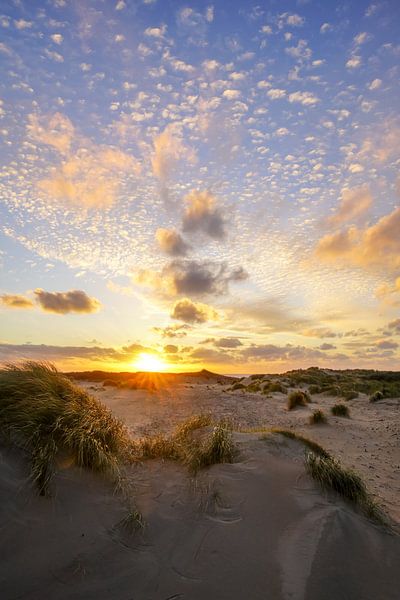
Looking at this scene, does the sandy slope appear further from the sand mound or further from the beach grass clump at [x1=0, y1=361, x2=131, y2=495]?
the beach grass clump at [x1=0, y1=361, x2=131, y2=495]

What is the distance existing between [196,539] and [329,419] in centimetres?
1227

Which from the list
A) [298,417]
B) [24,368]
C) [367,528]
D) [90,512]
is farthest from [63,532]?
[298,417]

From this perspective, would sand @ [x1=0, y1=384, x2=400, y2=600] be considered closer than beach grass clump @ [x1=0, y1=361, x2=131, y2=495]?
Yes

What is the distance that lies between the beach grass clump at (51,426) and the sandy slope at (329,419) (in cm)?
497

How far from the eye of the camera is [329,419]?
15180mm

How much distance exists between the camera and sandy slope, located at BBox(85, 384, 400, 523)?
898cm

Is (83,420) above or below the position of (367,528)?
above

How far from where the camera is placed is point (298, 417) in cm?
1680

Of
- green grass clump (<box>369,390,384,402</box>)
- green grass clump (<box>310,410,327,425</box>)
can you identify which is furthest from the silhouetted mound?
green grass clump (<box>369,390,384,402</box>)

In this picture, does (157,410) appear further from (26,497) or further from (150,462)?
(26,497)

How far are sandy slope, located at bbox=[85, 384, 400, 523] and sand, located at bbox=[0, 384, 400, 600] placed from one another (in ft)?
6.86

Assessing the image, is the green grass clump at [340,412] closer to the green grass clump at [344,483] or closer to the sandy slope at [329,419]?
the sandy slope at [329,419]

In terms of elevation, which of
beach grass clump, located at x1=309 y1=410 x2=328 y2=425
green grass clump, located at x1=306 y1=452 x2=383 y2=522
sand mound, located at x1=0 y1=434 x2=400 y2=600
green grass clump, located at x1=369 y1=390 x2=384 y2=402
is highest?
green grass clump, located at x1=369 y1=390 x2=384 y2=402

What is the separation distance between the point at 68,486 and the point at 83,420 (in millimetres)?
1079
